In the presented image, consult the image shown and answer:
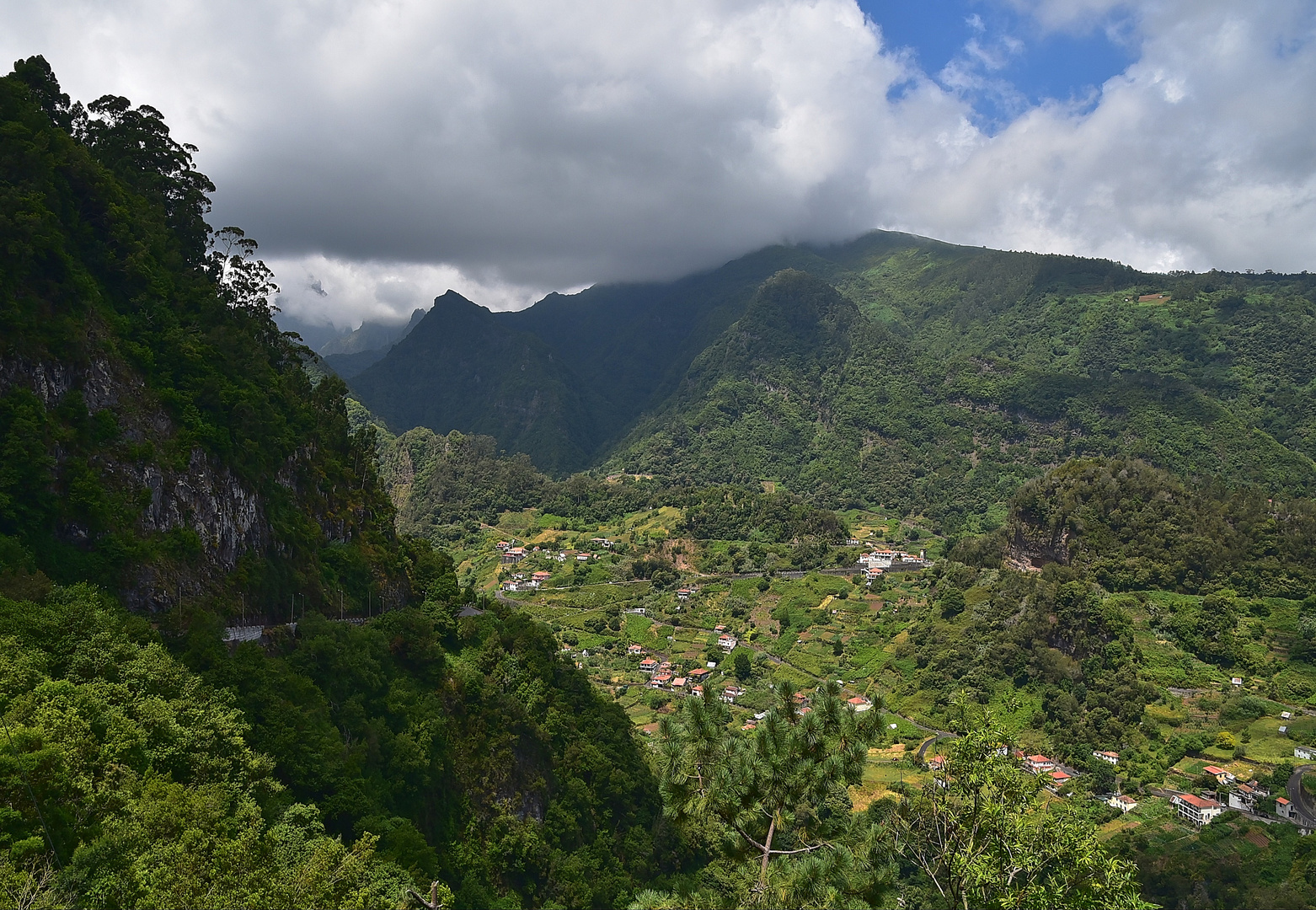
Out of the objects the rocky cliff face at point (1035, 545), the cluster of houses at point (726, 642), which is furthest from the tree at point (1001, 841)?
the rocky cliff face at point (1035, 545)

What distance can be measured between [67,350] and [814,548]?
103 m

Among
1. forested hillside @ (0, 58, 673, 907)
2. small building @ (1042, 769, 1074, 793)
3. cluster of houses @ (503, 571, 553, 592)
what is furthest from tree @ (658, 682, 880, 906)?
cluster of houses @ (503, 571, 553, 592)

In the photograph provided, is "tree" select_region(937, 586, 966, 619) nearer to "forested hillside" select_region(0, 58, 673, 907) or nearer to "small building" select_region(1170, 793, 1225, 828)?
"small building" select_region(1170, 793, 1225, 828)

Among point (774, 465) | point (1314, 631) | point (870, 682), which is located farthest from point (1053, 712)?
point (774, 465)

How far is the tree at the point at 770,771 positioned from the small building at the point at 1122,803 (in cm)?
4928

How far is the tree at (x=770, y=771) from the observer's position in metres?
11.6

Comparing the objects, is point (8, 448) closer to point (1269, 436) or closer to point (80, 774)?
point (80, 774)

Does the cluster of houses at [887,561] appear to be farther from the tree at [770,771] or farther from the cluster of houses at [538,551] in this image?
the tree at [770,771]

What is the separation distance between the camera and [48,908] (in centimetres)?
1160

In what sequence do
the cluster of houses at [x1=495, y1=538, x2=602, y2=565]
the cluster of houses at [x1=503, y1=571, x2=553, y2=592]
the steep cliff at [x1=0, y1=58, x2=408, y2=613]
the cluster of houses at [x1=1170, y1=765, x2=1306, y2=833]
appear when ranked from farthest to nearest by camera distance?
1. the cluster of houses at [x1=495, y1=538, x2=602, y2=565]
2. the cluster of houses at [x1=503, y1=571, x2=553, y2=592]
3. the cluster of houses at [x1=1170, y1=765, x2=1306, y2=833]
4. the steep cliff at [x1=0, y1=58, x2=408, y2=613]

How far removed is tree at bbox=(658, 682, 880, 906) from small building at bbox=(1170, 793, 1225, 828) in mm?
48581

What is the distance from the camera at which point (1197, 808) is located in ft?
152

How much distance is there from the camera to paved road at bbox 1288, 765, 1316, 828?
43906mm

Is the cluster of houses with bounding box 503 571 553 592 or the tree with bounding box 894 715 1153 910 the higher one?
the tree with bounding box 894 715 1153 910
